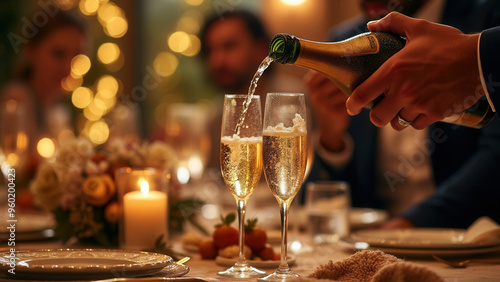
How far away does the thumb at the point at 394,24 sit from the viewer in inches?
42.9

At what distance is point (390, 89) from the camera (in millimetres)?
1081

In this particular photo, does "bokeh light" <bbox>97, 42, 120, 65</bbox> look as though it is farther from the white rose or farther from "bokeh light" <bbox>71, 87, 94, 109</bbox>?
the white rose

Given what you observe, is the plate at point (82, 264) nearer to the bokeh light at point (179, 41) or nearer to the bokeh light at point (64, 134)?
the bokeh light at point (64, 134)

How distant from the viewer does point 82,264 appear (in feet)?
3.14

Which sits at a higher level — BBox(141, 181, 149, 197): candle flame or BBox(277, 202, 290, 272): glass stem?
BBox(141, 181, 149, 197): candle flame

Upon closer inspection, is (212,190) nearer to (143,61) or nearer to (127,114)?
(127,114)

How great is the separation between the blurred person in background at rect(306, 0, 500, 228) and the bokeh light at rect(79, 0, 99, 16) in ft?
10.5

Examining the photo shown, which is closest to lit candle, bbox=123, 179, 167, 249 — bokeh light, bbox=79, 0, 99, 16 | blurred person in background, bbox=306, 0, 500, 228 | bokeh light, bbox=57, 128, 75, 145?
blurred person in background, bbox=306, 0, 500, 228

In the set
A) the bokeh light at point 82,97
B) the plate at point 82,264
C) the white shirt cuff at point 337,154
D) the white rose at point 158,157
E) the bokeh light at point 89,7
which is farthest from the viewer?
the bokeh light at point 89,7

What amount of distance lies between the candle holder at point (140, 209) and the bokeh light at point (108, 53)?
14.6 feet

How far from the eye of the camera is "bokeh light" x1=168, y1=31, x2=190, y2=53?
5.76 meters

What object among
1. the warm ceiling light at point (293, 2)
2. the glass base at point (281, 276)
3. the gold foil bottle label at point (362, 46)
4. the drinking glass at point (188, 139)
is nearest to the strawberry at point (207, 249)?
the glass base at point (281, 276)

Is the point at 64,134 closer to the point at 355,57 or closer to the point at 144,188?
Answer: the point at 144,188

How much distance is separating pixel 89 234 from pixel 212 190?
1.29m
